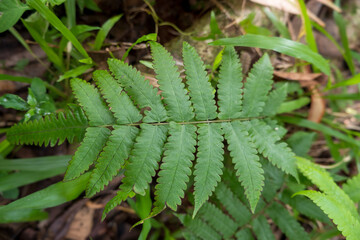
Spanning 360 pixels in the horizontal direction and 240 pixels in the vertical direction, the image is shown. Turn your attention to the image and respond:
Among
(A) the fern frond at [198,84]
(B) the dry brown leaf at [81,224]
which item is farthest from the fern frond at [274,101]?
(B) the dry brown leaf at [81,224]

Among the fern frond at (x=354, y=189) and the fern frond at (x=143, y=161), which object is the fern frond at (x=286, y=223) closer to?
the fern frond at (x=354, y=189)

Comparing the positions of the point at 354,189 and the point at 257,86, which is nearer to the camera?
the point at 257,86

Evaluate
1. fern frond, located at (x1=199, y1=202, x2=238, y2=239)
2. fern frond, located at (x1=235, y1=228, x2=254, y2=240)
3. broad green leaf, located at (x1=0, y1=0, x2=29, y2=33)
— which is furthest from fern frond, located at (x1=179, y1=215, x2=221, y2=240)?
broad green leaf, located at (x1=0, y1=0, x2=29, y2=33)

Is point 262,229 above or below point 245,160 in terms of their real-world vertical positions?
below

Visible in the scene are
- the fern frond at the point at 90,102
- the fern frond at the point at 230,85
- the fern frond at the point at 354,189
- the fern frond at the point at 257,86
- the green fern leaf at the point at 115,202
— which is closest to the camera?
the green fern leaf at the point at 115,202

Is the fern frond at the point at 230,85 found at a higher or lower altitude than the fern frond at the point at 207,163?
higher

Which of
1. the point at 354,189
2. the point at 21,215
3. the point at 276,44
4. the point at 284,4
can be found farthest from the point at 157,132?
the point at 284,4

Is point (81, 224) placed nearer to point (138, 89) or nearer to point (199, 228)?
point (199, 228)
